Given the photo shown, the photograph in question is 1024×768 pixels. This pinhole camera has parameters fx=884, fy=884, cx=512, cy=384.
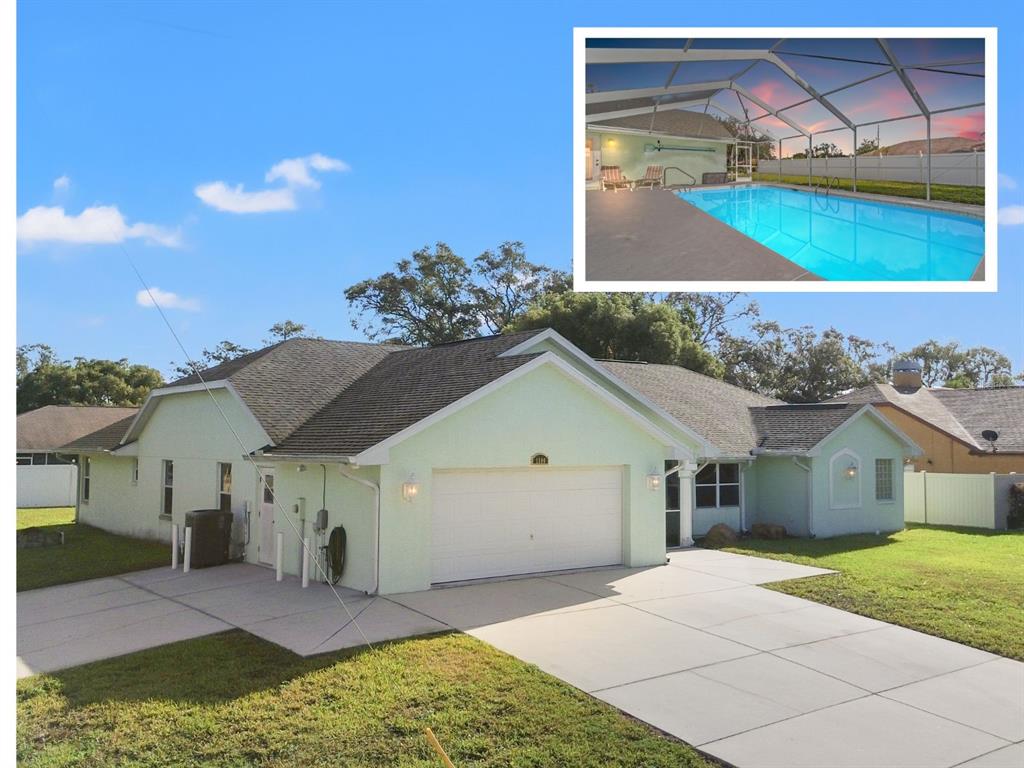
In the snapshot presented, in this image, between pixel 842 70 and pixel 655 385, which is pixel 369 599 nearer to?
pixel 842 70

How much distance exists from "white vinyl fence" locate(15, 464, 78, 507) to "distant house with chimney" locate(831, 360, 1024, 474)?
2803 cm

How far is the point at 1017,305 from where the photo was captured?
11.0 m

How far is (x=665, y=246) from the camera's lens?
1345 cm

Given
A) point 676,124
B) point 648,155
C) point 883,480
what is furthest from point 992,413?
point 676,124

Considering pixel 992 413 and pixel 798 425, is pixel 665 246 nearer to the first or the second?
pixel 798 425

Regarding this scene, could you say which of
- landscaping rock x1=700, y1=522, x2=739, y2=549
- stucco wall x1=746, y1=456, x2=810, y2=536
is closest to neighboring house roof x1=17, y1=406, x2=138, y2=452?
landscaping rock x1=700, y1=522, x2=739, y2=549

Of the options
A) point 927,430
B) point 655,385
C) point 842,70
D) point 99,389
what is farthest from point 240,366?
point 99,389

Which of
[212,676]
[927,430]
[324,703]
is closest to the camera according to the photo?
[324,703]

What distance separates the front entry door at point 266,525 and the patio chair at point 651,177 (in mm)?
7903

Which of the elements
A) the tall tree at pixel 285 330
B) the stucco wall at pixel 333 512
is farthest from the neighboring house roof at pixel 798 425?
the tall tree at pixel 285 330

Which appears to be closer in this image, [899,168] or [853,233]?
[899,168]

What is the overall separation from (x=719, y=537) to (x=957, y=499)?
31.9ft

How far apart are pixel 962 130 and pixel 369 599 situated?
940 cm

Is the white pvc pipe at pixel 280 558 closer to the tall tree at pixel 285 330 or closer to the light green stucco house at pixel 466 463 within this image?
the light green stucco house at pixel 466 463
